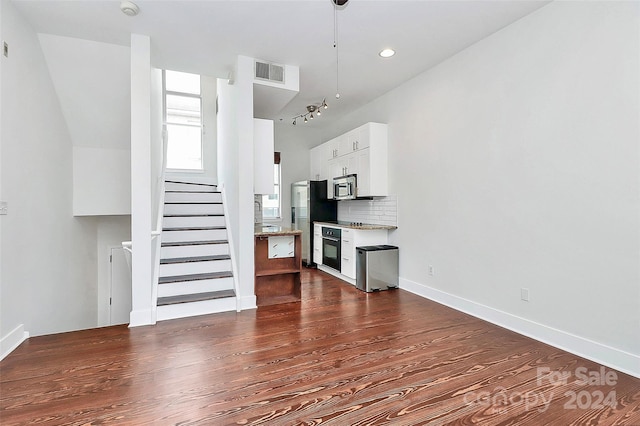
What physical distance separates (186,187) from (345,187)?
2.93 metres

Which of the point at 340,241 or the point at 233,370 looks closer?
the point at 233,370

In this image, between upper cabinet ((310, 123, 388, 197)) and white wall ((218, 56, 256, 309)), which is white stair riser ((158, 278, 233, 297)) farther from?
upper cabinet ((310, 123, 388, 197))

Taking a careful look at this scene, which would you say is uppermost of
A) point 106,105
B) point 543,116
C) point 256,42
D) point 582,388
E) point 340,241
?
point 256,42

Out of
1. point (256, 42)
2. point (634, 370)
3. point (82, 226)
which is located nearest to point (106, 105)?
point (82, 226)

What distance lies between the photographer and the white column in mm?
3131

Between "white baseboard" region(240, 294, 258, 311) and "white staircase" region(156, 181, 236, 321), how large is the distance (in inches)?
4.0

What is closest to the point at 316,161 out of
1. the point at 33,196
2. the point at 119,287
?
the point at 119,287

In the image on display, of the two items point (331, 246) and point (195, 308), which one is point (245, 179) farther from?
point (331, 246)

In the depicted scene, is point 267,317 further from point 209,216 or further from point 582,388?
point 582,388

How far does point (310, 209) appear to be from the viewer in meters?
6.04

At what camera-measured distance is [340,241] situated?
493cm

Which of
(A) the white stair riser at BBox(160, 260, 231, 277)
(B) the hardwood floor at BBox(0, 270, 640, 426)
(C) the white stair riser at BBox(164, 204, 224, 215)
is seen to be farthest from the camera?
(C) the white stair riser at BBox(164, 204, 224, 215)

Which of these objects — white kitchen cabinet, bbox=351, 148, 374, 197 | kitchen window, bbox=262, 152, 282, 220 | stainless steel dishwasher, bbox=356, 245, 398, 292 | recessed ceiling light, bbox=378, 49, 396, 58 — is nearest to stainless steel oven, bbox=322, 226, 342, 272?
stainless steel dishwasher, bbox=356, 245, 398, 292

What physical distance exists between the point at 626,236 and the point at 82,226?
6.02m
